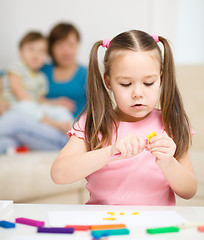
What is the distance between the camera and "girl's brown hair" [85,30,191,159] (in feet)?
3.22

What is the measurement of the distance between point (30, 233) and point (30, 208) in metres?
0.16

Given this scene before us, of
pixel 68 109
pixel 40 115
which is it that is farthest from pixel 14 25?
pixel 40 115

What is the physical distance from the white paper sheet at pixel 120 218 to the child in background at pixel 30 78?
1871 mm

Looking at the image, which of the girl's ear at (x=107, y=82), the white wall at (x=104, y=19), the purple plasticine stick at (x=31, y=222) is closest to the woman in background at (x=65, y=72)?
the white wall at (x=104, y=19)

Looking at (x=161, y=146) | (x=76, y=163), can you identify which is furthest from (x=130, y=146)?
(x=76, y=163)

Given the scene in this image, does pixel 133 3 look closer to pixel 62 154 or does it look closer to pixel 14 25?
pixel 14 25

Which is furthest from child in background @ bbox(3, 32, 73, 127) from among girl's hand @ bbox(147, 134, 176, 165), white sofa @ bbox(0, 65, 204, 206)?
girl's hand @ bbox(147, 134, 176, 165)

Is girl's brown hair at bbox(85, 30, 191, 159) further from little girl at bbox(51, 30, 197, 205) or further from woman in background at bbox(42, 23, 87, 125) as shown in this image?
woman in background at bbox(42, 23, 87, 125)

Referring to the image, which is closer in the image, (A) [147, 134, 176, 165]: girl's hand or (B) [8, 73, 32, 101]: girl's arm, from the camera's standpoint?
(A) [147, 134, 176, 165]: girl's hand

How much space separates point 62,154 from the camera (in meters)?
0.96

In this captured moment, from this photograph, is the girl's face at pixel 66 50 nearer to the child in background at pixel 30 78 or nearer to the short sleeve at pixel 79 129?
the child in background at pixel 30 78

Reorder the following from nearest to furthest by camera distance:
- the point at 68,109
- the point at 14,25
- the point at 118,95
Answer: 1. the point at 118,95
2. the point at 68,109
3. the point at 14,25

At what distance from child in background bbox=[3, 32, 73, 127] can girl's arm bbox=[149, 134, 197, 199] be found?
1.68 metres

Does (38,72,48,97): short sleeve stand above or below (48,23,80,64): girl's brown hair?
below
